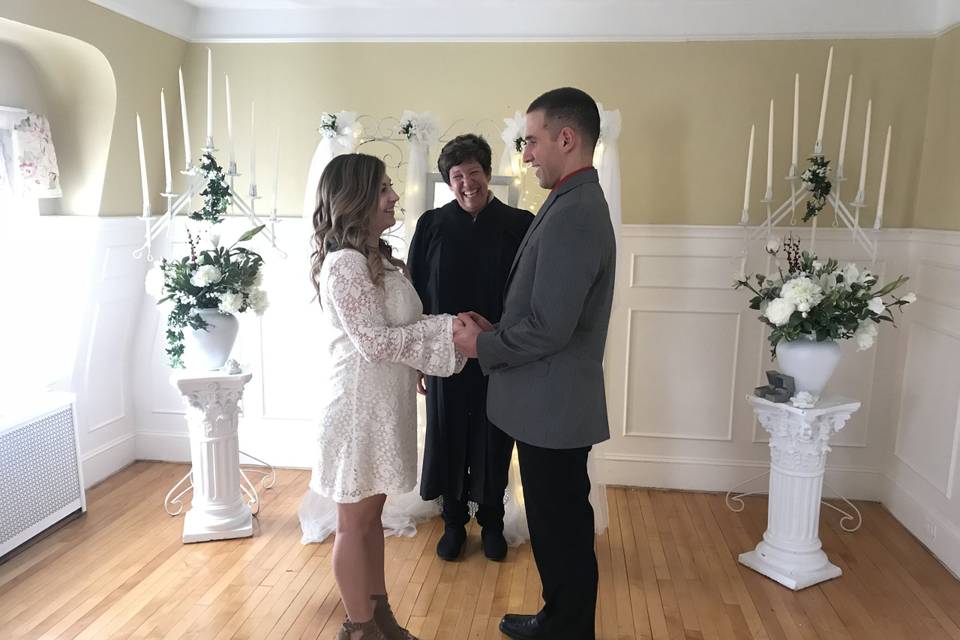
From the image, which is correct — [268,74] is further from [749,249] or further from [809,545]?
[809,545]

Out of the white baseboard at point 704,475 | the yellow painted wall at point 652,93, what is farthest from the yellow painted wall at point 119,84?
the white baseboard at point 704,475

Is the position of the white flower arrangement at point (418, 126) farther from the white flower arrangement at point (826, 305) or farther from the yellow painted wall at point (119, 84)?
the white flower arrangement at point (826, 305)

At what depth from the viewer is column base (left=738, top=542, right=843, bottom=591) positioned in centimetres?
280

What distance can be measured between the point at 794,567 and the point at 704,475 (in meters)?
0.93

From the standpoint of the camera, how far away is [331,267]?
1954mm

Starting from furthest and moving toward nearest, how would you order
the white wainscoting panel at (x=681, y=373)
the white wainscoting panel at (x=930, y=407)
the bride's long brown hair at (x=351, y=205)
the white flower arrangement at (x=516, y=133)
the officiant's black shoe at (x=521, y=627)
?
the white wainscoting panel at (x=681, y=373) → the white flower arrangement at (x=516, y=133) → the white wainscoting panel at (x=930, y=407) → the officiant's black shoe at (x=521, y=627) → the bride's long brown hair at (x=351, y=205)

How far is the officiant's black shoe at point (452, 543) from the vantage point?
297 centimetres

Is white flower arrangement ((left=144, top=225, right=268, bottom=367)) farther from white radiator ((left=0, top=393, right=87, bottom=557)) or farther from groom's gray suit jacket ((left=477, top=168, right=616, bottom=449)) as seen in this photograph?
groom's gray suit jacket ((left=477, top=168, right=616, bottom=449))

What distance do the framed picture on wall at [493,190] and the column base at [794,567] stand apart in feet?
6.21

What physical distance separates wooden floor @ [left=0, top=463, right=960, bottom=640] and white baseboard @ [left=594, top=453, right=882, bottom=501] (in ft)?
0.81

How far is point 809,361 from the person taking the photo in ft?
9.16

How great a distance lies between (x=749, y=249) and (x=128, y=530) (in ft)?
10.9

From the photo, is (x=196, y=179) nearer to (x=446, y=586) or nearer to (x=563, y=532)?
(x=446, y=586)

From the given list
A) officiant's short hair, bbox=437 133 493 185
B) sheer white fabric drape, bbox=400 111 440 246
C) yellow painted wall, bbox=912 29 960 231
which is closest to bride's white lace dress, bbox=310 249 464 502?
officiant's short hair, bbox=437 133 493 185
